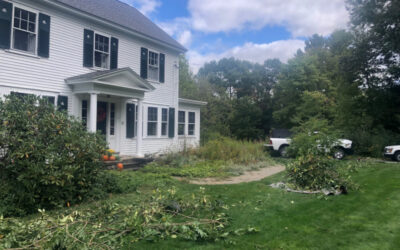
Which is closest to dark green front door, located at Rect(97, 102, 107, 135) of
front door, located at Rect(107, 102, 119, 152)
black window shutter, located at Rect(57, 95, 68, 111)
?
front door, located at Rect(107, 102, 119, 152)

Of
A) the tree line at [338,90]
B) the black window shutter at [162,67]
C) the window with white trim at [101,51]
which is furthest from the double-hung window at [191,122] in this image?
the window with white trim at [101,51]

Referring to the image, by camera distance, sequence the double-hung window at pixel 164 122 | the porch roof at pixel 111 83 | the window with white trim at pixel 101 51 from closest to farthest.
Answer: the porch roof at pixel 111 83 → the window with white trim at pixel 101 51 → the double-hung window at pixel 164 122

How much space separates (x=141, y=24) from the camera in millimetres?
13320

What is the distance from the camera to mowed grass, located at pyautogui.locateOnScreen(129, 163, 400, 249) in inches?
131

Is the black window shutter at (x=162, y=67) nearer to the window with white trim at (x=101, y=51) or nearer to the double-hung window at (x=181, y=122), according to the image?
the double-hung window at (x=181, y=122)

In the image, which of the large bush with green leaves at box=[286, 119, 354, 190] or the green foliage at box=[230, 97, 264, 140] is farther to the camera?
the green foliage at box=[230, 97, 264, 140]

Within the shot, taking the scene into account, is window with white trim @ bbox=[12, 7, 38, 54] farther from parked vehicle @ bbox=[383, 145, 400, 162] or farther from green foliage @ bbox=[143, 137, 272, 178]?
parked vehicle @ bbox=[383, 145, 400, 162]

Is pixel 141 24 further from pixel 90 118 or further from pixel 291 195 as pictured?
pixel 291 195

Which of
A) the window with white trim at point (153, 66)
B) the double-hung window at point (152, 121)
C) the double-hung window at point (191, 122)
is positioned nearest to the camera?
the double-hung window at point (152, 121)

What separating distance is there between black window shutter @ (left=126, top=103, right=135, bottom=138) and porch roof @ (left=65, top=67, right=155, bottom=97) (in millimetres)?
930

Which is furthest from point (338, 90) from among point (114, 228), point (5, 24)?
point (114, 228)

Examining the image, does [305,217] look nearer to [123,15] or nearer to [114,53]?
[114,53]

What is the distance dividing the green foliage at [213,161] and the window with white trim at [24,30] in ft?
18.1

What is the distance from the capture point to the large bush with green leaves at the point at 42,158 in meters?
4.63
